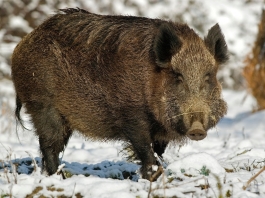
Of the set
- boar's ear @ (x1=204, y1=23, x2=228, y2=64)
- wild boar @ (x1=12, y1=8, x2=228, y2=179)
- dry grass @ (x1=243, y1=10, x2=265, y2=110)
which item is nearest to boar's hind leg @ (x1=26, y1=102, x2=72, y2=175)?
wild boar @ (x1=12, y1=8, x2=228, y2=179)

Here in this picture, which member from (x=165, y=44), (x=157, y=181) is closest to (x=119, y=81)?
(x=165, y=44)

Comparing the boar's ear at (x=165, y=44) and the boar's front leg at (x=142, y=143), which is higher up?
the boar's ear at (x=165, y=44)

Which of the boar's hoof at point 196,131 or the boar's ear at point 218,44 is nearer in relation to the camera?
the boar's hoof at point 196,131

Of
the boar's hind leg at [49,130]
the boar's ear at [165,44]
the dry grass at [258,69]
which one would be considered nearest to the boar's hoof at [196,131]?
the boar's ear at [165,44]

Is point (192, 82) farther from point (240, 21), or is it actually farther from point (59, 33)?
point (240, 21)

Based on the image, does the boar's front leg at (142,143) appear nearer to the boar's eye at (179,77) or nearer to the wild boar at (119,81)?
the wild boar at (119,81)

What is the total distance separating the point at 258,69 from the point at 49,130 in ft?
25.6

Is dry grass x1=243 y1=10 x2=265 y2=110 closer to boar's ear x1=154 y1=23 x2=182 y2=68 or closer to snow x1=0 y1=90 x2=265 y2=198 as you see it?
snow x1=0 y1=90 x2=265 y2=198

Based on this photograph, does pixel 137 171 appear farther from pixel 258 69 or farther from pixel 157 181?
pixel 258 69

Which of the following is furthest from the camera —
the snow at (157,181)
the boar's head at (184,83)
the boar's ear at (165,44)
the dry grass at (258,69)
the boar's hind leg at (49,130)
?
the dry grass at (258,69)

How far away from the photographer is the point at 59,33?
20.2 feet

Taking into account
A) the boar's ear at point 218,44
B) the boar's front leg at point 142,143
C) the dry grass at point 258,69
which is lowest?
the boar's front leg at point 142,143

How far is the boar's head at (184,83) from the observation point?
5035 mm

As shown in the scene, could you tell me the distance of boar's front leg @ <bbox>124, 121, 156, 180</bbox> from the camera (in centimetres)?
532
